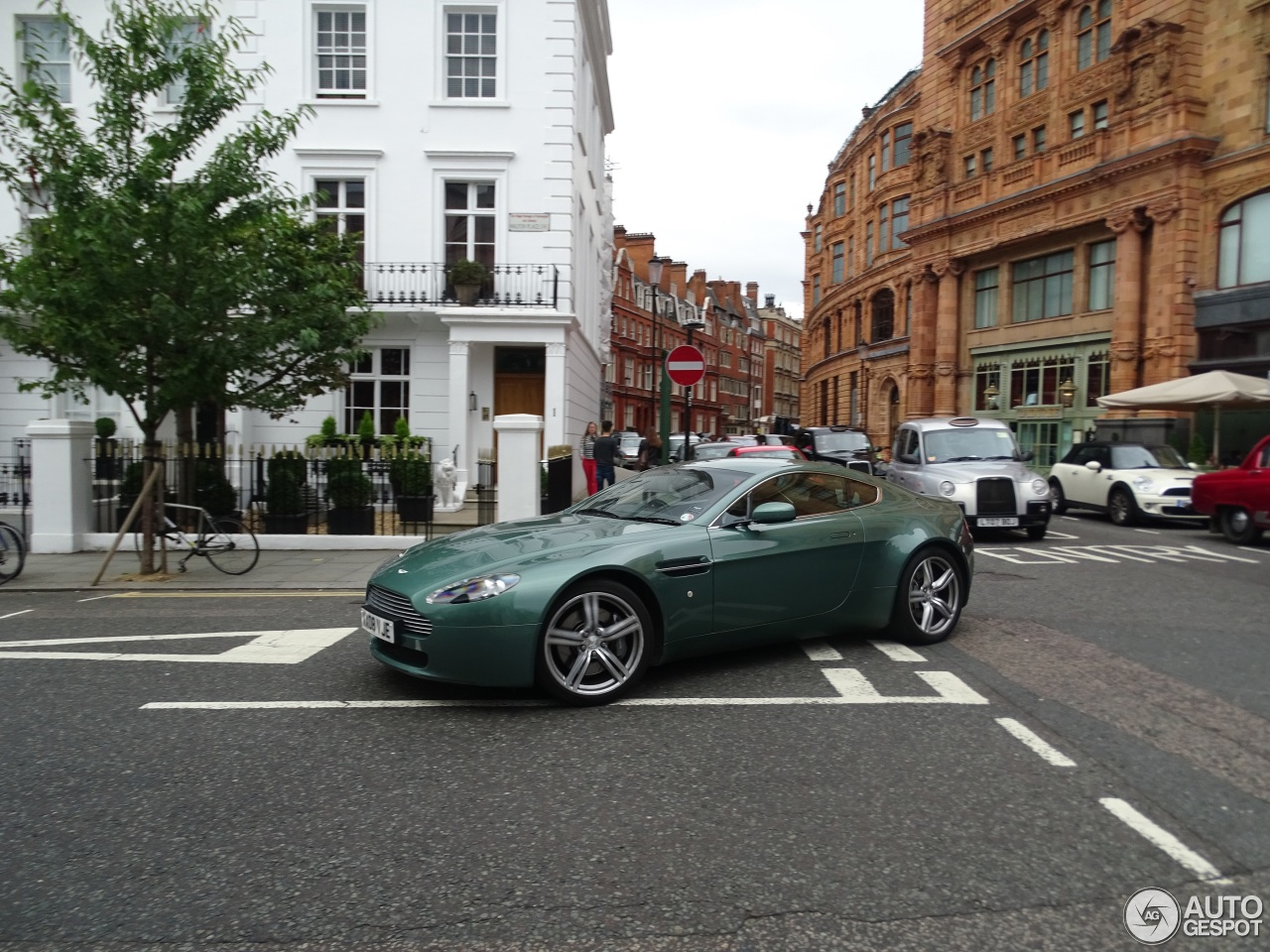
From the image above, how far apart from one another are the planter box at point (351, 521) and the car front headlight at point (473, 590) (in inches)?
346

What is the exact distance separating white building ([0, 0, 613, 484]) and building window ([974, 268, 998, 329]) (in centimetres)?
2370

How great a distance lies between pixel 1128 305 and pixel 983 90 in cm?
1419

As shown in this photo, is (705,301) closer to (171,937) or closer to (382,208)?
(382,208)

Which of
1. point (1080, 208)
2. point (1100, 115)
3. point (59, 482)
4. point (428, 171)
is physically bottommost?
point (59, 482)

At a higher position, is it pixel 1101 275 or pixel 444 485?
pixel 1101 275

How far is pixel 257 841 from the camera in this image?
10.9ft

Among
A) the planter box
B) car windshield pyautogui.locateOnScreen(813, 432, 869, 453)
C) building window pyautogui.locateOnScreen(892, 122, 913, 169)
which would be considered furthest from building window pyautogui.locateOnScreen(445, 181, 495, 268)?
building window pyautogui.locateOnScreen(892, 122, 913, 169)

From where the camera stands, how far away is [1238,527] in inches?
524

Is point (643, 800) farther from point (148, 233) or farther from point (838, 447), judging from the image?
point (838, 447)

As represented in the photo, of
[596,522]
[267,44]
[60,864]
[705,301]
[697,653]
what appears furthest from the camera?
[705,301]

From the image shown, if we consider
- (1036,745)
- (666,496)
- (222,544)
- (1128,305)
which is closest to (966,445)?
(666,496)

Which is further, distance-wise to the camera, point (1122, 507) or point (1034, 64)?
point (1034, 64)

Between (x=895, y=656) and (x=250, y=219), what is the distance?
8.51m

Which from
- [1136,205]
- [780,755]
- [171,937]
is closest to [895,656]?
[780,755]
